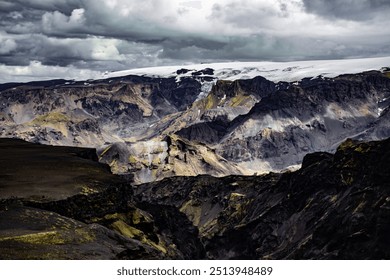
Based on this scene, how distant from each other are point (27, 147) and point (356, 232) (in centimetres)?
11394

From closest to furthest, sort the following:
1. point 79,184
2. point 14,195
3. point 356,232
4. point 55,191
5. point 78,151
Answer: point 14,195, point 55,191, point 79,184, point 356,232, point 78,151

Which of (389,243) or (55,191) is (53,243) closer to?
(55,191)

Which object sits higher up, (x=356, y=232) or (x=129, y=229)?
(x=129, y=229)

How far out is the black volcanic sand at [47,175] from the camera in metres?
108

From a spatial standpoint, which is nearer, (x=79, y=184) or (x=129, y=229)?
(x=79, y=184)

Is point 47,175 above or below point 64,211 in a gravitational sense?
above

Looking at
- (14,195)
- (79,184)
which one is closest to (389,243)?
(79,184)

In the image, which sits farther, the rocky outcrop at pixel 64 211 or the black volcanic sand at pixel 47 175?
the black volcanic sand at pixel 47 175

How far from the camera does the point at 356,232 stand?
166750 millimetres

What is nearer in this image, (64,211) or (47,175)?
(64,211)

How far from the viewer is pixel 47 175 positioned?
402 ft

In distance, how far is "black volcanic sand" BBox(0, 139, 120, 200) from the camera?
354 feet

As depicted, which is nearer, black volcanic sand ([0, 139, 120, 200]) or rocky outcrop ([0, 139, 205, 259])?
rocky outcrop ([0, 139, 205, 259])
